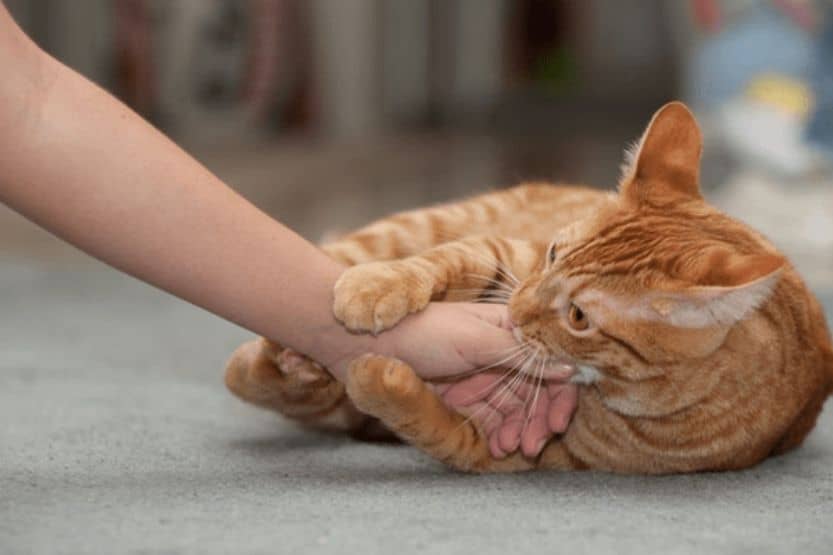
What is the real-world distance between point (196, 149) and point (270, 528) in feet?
12.5

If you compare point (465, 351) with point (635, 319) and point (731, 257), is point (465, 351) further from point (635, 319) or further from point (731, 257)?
point (731, 257)

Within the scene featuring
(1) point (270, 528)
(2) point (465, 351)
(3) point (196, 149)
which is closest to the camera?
(1) point (270, 528)

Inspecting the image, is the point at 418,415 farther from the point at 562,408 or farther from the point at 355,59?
the point at 355,59

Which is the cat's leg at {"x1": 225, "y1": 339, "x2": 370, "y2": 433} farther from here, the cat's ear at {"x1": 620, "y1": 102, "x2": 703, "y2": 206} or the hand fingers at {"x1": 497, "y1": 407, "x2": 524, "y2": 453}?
the cat's ear at {"x1": 620, "y1": 102, "x2": 703, "y2": 206}

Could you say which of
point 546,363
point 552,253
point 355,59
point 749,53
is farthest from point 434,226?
point 355,59

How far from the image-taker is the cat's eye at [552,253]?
1.52m

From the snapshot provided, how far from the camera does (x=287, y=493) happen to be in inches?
52.4

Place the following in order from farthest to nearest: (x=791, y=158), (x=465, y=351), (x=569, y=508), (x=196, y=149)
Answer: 1. (x=196, y=149)
2. (x=791, y=158)
3. (x=465, y=351)
4. (x=569, y=508)

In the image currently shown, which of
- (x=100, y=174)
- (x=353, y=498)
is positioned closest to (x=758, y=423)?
(x=353, y=498)

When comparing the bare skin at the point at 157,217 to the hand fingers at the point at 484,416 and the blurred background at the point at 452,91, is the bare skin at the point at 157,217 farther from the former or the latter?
the blurred background at the point at 452,91

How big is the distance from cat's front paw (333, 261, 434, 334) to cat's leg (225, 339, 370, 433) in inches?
5.9

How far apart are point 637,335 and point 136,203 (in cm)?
53

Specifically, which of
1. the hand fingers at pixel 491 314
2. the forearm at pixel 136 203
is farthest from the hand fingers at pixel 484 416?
the forearm at pixel 136 203

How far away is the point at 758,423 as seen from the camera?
4.76 ft
